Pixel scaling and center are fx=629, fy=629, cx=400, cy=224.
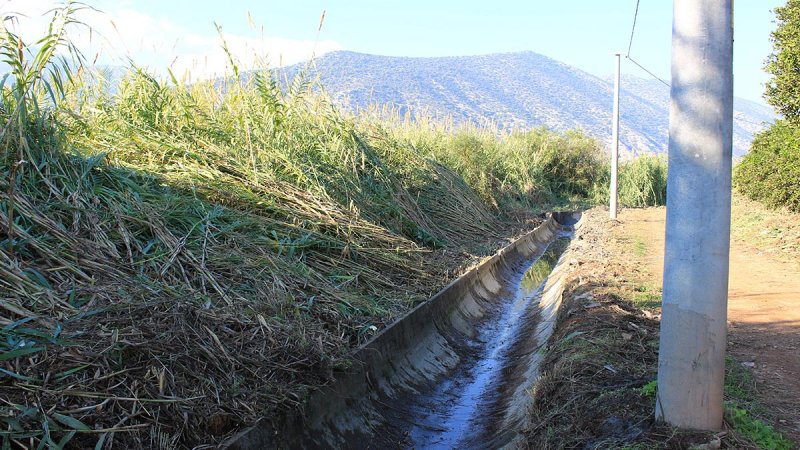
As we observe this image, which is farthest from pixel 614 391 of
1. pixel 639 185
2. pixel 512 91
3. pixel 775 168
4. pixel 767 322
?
pixel 512 91

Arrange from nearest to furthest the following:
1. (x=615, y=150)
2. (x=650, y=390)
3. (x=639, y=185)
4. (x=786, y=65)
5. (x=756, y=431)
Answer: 1. (x=756, y=431)
2. (x=650, y=390)
3. (x=786, y=65)
4. (x=615, y=150)
5. (x=639, y=185)

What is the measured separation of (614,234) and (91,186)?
1109 centimetres

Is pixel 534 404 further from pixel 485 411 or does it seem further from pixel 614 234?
pixel 614 234

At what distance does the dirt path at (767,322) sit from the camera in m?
3.39

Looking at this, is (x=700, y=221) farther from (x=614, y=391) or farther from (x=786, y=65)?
(x=786, y=65)

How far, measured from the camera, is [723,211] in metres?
2.56

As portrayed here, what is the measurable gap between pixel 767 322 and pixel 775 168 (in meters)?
8.61

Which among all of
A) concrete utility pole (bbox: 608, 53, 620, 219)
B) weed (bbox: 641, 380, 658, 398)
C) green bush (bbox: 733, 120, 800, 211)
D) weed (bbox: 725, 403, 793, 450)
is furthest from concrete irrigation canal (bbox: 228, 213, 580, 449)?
concrete utility pole (bbox: 608, 53, 620, 219)

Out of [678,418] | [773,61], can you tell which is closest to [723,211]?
[678,418]

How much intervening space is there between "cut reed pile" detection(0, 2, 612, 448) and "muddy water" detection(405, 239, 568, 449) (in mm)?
773

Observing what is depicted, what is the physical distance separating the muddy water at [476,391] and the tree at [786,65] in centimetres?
702

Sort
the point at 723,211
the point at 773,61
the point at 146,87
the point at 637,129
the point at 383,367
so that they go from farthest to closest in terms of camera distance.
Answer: the point at 637,129, the point at 773,61, the point at 146,87, the point at 383,367, the point at 723,211

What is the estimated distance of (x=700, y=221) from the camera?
2.57 m

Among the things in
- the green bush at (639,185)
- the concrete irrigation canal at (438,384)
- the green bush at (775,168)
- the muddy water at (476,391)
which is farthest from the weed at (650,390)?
the green bush at (639,185)
